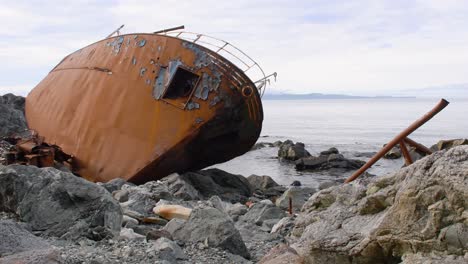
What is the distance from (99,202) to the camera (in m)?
4.52

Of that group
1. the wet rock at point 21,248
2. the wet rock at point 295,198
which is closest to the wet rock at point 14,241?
the wet rock at point 21,248

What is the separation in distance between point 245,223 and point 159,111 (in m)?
3.49

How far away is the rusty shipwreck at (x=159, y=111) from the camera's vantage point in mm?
Answer: 8492

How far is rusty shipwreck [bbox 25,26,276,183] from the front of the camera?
849 centimetres

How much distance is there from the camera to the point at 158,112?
866cm

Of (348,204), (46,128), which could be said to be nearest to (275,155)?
(46,128)

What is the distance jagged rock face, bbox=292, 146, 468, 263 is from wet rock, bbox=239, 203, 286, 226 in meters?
3.18

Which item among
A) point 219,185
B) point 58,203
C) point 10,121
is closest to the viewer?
point 58,203

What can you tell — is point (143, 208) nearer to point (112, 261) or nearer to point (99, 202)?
point (99, 202)

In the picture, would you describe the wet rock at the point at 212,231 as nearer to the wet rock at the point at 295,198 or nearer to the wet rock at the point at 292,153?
the wet rock at the point at 295,198

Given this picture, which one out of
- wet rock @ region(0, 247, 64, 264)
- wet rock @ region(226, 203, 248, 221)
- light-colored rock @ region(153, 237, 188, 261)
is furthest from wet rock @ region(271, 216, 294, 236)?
wet rock @ region(0, 247, 64, 264)

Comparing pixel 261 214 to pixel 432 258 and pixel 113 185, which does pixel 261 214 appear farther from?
pixel 432 258

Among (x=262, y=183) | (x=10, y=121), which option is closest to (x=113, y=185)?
A: (x=262, y=183)

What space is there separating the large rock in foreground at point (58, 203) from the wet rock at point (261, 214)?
1933 millimetres
